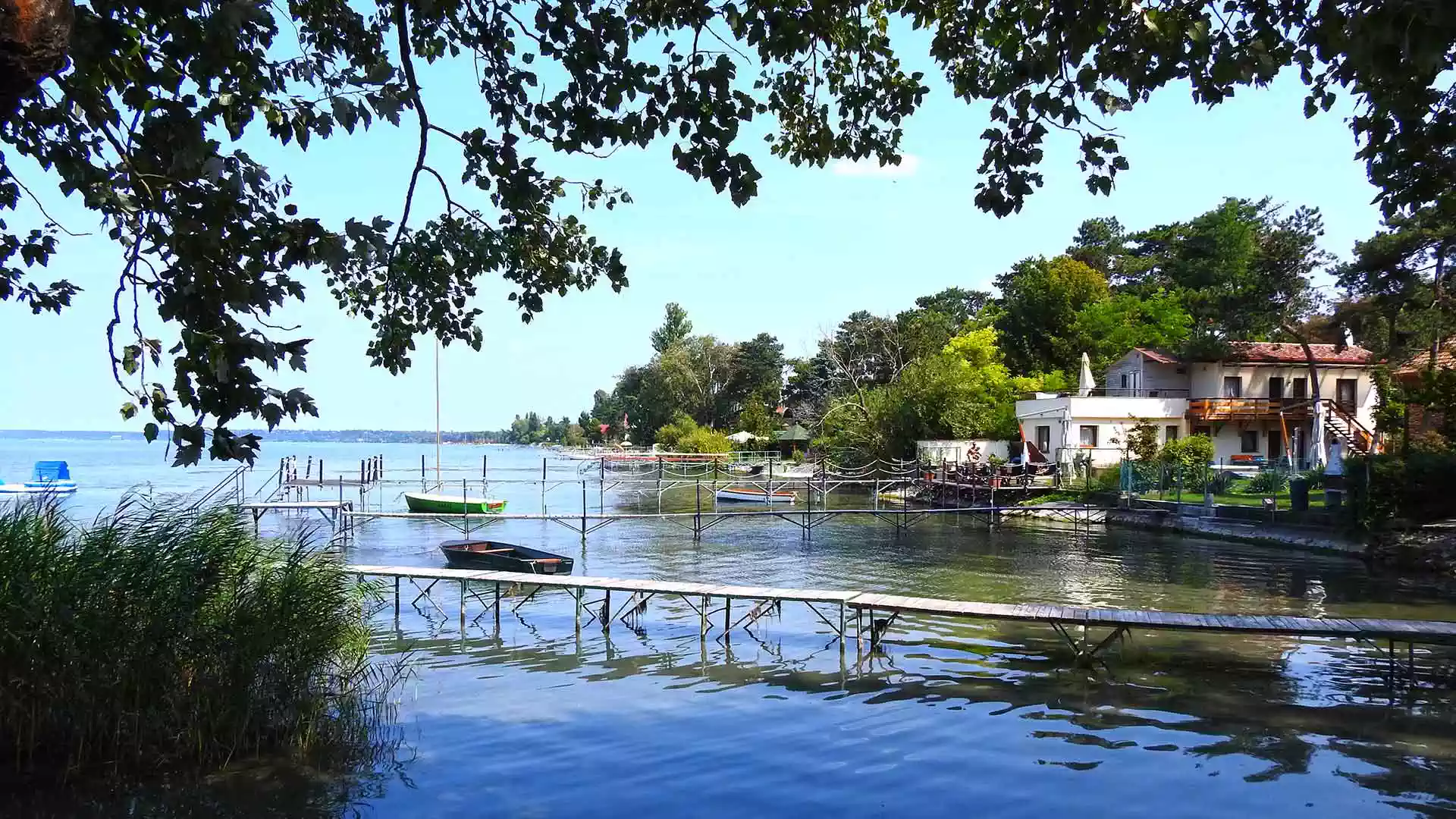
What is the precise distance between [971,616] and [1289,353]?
124ft

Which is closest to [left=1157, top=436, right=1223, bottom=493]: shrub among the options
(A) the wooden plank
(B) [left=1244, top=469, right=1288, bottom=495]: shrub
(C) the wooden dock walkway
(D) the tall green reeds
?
(B) [left=1244, top=469, right=1288, bottom=495]: shrub

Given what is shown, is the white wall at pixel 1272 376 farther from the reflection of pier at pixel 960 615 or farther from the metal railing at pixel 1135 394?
the reflection of pier at pixel 960 615

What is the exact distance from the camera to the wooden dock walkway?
468 inches

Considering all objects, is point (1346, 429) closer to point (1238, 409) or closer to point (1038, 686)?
point (1238, 409)

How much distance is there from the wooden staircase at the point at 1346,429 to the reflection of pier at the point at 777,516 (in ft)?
41.1

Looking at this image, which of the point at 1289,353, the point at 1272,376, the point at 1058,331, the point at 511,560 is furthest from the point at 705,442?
the point at 511,560

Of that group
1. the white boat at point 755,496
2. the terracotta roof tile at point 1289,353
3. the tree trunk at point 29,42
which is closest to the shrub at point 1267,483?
the terracotta roof tile at point 1289,353

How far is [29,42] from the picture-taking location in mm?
3066

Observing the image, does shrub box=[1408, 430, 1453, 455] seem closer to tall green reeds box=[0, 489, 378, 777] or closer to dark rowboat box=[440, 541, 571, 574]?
dark rowboat box=[440, 541, 571, 574]

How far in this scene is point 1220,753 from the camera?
29.4ft

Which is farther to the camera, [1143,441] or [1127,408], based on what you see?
[1127,408]

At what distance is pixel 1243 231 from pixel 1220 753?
48928mm

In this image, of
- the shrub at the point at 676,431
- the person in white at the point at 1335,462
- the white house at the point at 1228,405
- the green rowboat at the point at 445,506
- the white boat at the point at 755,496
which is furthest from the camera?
the shrub at the point at 676,431

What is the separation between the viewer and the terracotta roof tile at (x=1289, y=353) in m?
43.0
